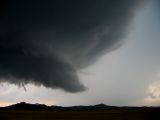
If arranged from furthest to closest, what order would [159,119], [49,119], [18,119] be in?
[49,119] → [18,119] → [159,119]

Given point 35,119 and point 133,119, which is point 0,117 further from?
point 133,119

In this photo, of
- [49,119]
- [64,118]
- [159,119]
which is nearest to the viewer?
[159,119]

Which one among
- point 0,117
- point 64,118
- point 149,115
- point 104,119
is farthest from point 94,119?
point 0,117

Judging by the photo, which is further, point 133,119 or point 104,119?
point 104,119

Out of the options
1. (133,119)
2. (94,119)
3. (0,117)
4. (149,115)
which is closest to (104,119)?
(94,119)

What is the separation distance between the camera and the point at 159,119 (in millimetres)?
50875

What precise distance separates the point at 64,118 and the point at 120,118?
52.3ft

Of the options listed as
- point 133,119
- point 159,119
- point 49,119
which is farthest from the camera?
point 49,119

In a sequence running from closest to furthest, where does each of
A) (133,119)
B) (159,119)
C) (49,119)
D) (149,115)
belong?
(159,119)
(149,115)
(133,119)
(49,119)

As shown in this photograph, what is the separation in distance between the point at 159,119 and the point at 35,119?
39.4 meters

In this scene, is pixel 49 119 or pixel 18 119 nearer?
pixel 18 119

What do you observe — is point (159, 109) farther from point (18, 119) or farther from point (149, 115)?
point (18, 119)

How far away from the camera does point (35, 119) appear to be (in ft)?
245

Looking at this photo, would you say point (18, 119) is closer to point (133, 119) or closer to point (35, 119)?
point (35, 119)
